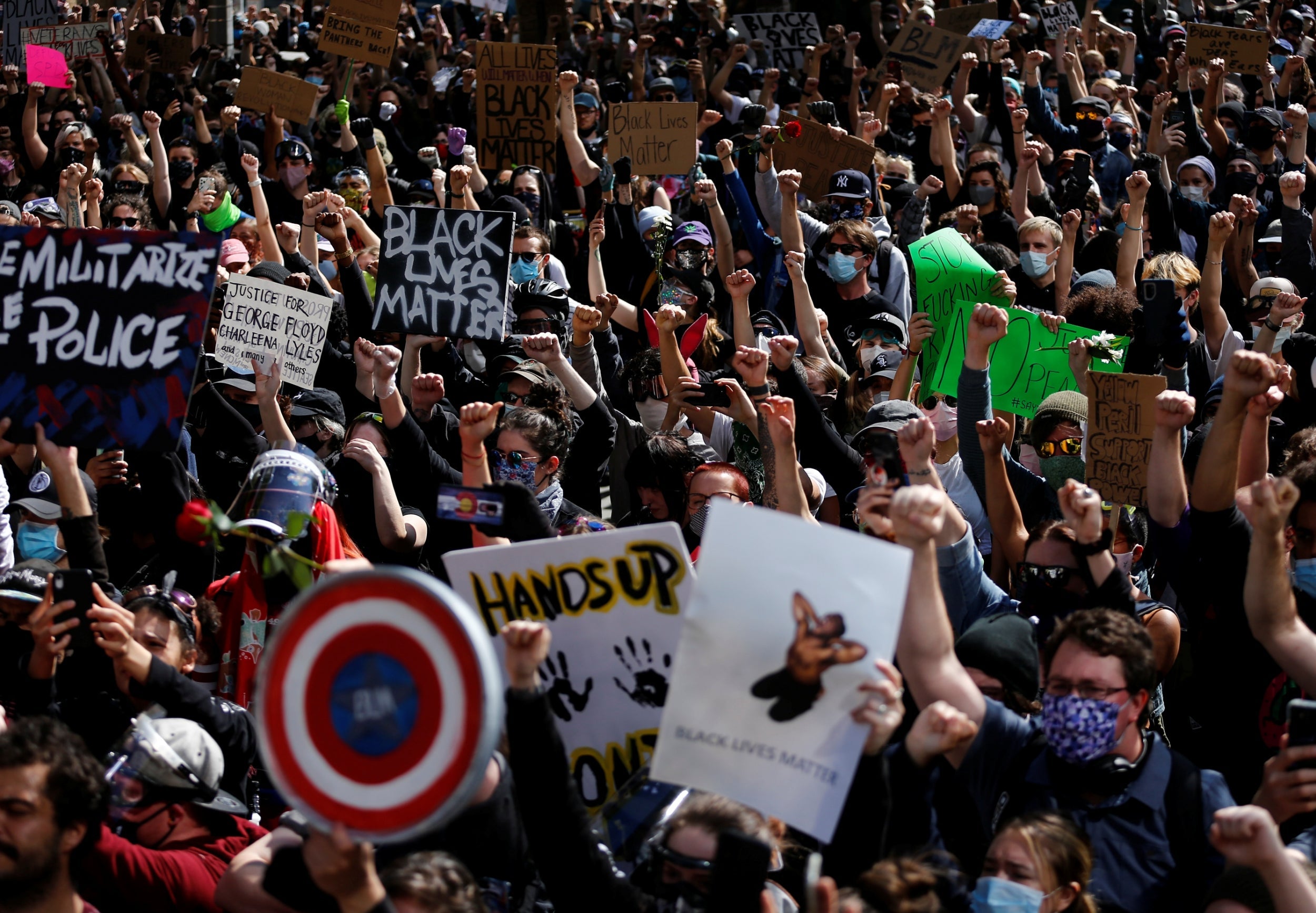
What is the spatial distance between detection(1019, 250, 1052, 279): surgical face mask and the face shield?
4655 mm

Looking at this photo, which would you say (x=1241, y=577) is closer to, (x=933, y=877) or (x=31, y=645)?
(x=933, y=877)

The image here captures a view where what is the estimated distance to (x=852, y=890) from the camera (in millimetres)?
2939

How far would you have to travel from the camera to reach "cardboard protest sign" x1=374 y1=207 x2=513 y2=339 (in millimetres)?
6734

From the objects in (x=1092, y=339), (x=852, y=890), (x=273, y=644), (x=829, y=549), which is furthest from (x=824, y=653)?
(x=1092, y=339)

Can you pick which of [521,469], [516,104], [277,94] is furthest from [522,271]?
[277,94]

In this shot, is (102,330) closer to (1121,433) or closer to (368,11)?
(1121,433)

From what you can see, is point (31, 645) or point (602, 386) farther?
point (602, 386)

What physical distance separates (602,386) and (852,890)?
13.9 ft

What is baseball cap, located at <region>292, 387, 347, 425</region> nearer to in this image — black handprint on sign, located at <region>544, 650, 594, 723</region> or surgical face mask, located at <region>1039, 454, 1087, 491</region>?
black handprint on sign, located at <region>544, 650, 594, 723</region>

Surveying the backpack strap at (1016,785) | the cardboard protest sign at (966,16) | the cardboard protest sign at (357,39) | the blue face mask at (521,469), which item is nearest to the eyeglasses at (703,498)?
the blue face mask at (521,469)

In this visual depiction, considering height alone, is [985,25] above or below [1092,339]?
above

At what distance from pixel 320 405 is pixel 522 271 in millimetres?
1992

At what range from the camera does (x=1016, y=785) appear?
3.49 metres

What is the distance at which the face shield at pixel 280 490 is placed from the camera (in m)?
4.57
